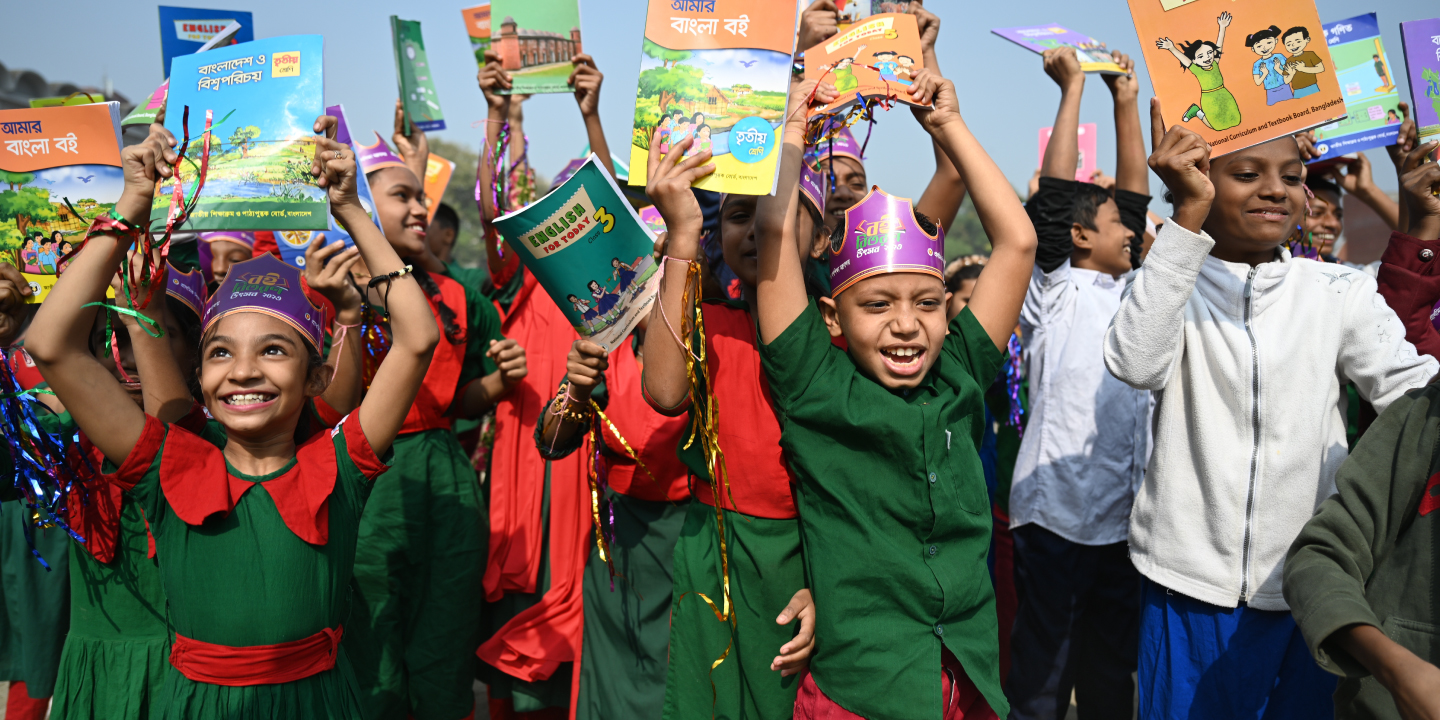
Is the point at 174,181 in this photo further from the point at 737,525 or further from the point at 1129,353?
the point at 1129,353

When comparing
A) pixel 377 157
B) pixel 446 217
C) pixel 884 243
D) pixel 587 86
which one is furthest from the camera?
pixel 446 217

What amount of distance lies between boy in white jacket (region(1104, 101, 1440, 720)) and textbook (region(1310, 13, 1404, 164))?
1219mm

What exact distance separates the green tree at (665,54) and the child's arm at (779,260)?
1.00ft

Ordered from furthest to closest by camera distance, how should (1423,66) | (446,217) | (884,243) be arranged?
(446,217) → (1423,66) → (884,243)

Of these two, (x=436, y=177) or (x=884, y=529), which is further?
(x=436, y=177)

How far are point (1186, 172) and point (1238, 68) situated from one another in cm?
38

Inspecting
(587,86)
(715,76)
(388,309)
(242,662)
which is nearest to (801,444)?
(715,76)

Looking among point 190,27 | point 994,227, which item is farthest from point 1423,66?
point 190,27

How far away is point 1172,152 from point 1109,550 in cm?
176

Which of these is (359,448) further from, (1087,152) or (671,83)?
(1087,152)

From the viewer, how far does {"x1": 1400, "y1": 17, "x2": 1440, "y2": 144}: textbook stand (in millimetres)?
3271

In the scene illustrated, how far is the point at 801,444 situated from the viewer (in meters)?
2.29

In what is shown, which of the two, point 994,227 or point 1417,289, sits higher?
point 994,227

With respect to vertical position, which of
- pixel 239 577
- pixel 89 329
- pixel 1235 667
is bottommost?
pixel 1235 667
